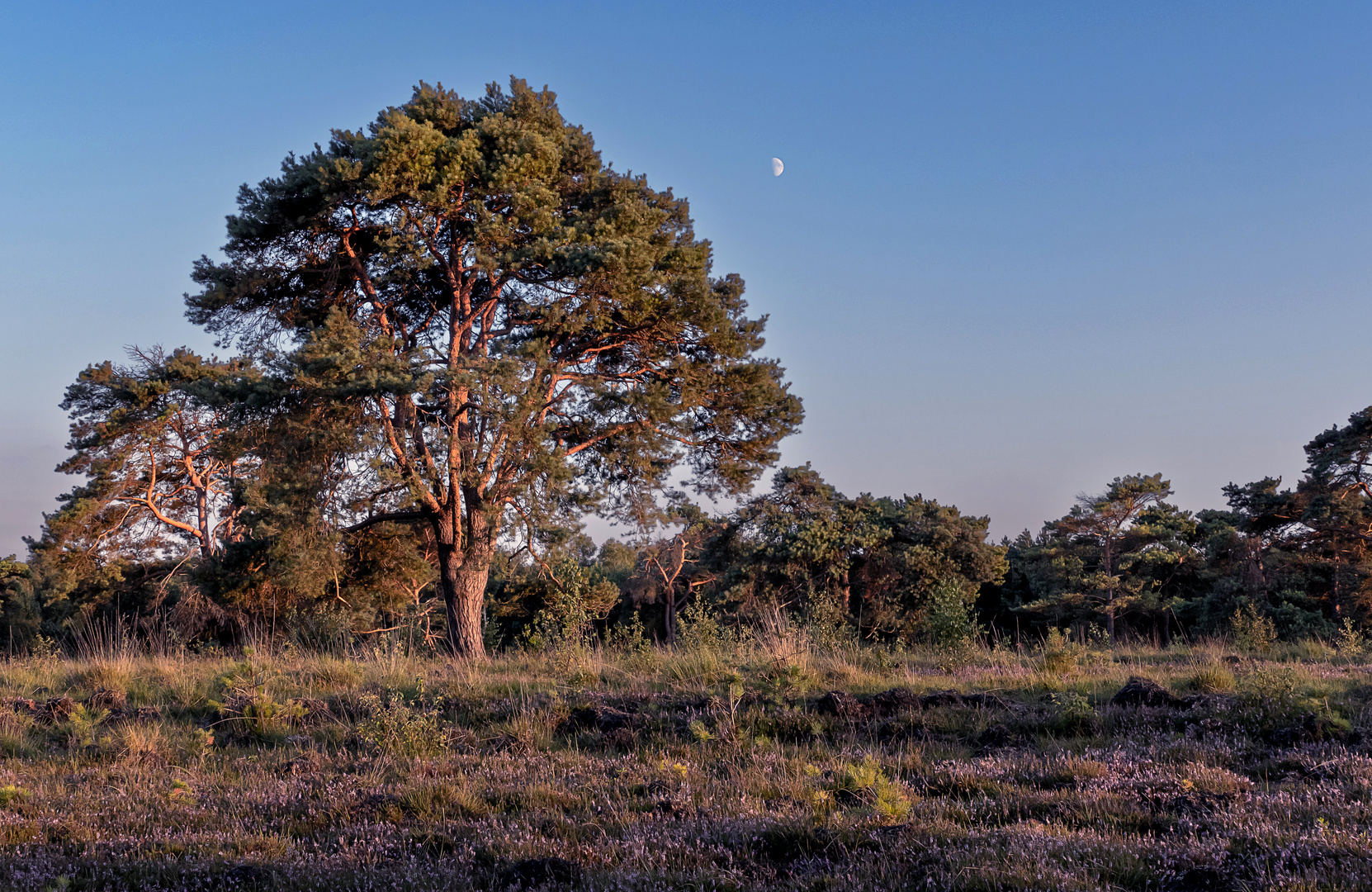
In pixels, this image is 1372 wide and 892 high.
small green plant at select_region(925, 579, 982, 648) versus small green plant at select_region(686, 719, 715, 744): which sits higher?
small green plant at select_region(925, 579, 982, 648)

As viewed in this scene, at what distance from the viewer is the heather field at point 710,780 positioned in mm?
3963

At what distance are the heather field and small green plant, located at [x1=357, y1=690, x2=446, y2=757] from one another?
30 millimetres

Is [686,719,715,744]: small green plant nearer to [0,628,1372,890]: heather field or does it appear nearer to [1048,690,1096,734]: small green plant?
[0,628,1372,890]: heather field

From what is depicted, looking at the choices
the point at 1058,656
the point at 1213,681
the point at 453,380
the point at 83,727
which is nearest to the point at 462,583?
the point at 453,380

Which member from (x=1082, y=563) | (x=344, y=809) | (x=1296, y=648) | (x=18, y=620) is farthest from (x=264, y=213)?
(x=18, y=620)

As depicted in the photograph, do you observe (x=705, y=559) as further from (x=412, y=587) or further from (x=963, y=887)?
(x=963, y=887)

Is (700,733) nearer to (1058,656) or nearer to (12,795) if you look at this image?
(12,795)

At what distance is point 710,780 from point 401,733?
2.99 meters

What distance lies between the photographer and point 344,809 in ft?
17.2

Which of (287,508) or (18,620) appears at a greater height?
(287,508)

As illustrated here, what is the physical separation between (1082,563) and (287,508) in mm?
31154

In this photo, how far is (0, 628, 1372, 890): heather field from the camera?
3963 millimetres

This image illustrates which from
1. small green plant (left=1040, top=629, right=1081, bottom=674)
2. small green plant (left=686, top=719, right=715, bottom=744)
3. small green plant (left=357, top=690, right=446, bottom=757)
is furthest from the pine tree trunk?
small green plant (left=1040, top=629, right=1081, bottom=674)

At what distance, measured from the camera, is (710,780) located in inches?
219
